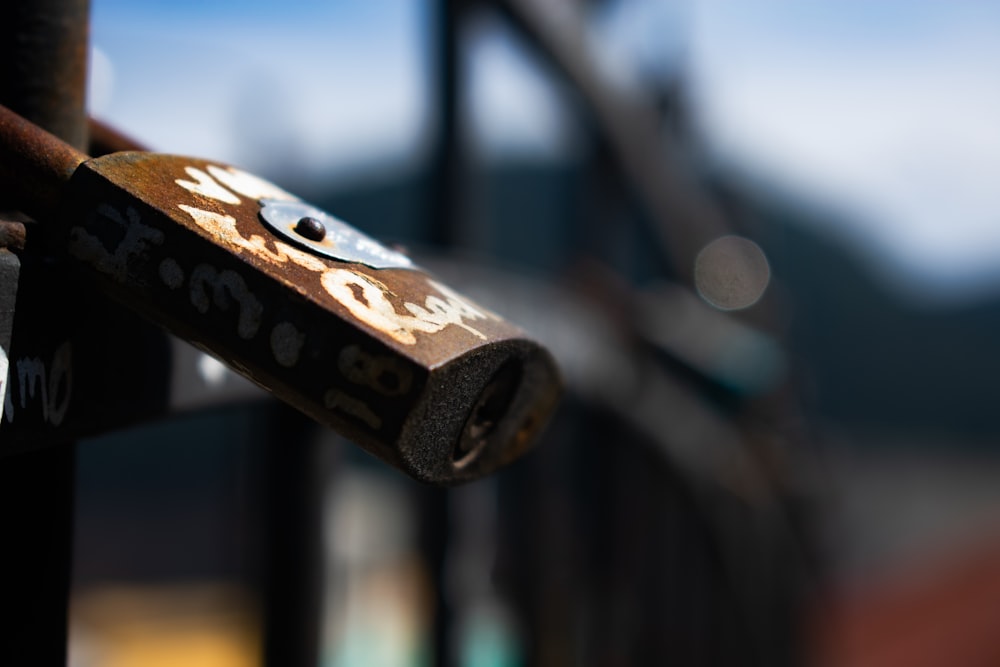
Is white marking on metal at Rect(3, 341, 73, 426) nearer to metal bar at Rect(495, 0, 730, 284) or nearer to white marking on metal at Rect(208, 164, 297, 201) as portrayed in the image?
white marking on metal at Rect(208, 164, 297, 201)

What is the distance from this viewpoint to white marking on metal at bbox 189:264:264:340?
1.10 feet

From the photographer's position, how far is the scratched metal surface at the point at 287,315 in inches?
13.0

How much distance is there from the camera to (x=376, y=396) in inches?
12.9

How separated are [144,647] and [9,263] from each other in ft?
17.9

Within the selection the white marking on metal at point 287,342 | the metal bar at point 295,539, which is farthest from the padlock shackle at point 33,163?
the metal bar at point 295,539

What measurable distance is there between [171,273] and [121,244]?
2cm

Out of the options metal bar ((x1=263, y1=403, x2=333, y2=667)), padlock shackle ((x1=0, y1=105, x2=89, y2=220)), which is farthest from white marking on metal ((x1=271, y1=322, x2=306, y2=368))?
metal bar ((x1=263, y1=403, x2=333, y2=667))

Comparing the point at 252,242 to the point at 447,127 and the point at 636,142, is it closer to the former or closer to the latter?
the point at 447,127

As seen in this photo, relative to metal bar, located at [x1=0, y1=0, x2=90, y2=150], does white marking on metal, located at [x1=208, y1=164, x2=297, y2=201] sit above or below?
below

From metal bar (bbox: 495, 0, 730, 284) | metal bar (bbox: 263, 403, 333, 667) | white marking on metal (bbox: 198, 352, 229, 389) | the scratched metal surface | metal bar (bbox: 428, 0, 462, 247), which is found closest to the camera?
the scratched metal surface

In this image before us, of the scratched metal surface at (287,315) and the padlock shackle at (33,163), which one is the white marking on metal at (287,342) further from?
the padlock shackle at (33,163)

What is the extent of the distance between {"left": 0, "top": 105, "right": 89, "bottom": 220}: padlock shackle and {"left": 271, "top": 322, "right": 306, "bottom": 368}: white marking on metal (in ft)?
0.33

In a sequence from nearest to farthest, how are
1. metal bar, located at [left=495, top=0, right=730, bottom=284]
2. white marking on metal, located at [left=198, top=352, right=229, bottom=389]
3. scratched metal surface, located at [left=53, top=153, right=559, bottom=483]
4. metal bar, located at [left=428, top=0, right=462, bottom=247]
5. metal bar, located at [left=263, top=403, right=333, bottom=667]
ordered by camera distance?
scratched metal surface, located at [left=53, top=153, right=559, bottom=483], white marking on metal, located at [left=198, top=352, right=229, bottom=389], metal bar, located at [left=263, top=403, right=333, bottom=667], metal bar, located at [left=428, top=0, right=462, bottom=247], metal bar, located at [left=495, top=0, right=730, bottom=284]

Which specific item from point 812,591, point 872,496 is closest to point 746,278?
point 812,591
